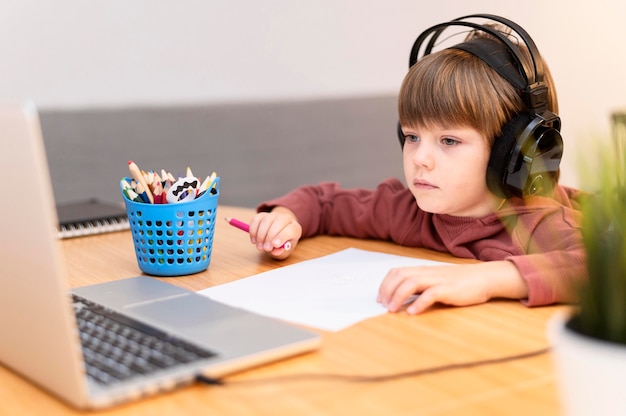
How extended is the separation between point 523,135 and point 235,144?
109 cm

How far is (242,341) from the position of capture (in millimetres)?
734

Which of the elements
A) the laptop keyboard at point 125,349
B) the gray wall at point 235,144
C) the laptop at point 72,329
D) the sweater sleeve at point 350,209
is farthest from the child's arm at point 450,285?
the gray wall at point 235,144

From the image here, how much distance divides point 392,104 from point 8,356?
1.76 m

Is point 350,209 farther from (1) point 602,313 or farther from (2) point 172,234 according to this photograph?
(1) point 602,313

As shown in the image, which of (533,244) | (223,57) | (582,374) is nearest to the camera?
(582,374)

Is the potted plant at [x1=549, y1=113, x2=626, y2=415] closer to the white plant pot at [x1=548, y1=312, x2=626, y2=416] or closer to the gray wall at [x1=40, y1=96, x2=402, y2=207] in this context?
the white plant pot at [x1=548, y1=312, x2=626, y2=416]

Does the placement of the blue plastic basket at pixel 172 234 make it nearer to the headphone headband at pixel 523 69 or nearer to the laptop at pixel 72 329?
the laptop at pixel 72 329

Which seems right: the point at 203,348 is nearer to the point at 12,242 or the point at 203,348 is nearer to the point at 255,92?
the point at 12,242

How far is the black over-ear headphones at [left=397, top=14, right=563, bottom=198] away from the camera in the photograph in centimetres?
108

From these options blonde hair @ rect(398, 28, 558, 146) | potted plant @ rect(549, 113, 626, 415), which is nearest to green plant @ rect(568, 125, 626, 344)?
potted plant @ rect(549, 113, 626, 415)

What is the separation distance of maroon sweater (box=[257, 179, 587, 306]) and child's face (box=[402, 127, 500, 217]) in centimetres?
4

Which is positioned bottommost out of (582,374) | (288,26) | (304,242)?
(304,242)

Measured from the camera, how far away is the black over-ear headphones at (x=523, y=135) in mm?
1080

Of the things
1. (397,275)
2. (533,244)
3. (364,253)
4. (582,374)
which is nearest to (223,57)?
(364,253)
